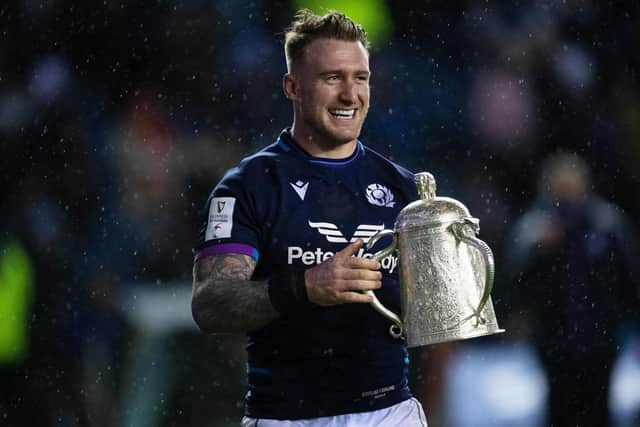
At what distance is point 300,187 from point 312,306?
0.76ft

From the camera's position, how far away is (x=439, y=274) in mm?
1485

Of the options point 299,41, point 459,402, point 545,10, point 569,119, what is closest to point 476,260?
point 299,41

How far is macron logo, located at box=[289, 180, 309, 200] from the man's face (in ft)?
0.34

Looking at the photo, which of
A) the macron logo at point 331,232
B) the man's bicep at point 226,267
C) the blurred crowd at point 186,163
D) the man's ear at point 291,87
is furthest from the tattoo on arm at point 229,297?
the blurred crowd at point 186,163

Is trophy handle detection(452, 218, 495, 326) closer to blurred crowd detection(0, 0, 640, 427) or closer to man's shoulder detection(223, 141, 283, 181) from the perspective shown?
man's shoulder detection(223, 141, 283, 181)

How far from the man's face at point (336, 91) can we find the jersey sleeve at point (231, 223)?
188mm

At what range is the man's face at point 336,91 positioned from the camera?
176 centimetres

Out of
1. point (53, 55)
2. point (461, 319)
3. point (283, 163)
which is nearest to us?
point (461, 319)

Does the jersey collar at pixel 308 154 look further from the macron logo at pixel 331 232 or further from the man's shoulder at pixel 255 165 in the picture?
the macron logo at pixel 331 232

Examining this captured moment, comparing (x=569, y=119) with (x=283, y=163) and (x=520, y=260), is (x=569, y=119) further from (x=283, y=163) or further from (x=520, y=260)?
(x=283, y=163)

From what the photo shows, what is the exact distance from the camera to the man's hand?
1380 mm

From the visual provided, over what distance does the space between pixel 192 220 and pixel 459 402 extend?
135 cm

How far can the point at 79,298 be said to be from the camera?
3930mm

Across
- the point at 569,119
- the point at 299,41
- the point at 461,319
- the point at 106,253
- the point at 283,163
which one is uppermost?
the point at 569,119
